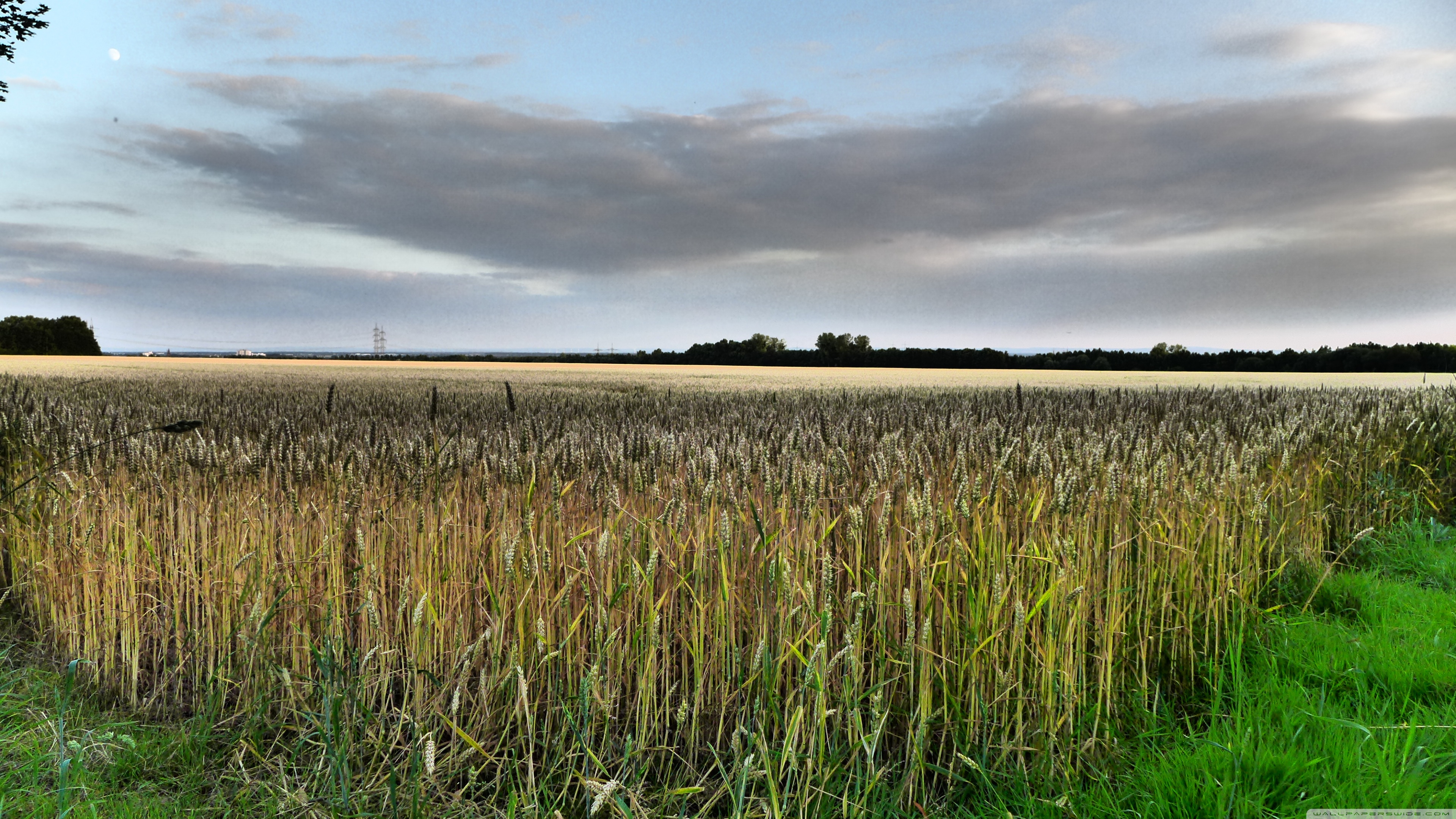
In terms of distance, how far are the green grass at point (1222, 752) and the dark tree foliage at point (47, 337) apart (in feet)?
379

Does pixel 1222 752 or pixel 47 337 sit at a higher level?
pixel 47 337

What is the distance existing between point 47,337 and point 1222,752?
5096 inches

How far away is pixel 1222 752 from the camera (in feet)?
8.36

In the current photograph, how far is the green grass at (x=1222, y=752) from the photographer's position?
235 cm

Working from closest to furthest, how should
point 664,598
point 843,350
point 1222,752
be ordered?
point 1222,752 < point 664,598 < point 843,350

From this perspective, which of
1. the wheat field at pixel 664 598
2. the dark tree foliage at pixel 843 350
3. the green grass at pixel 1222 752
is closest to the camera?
the green grass at pixel 1222 752

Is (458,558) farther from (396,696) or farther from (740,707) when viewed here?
(740,707)

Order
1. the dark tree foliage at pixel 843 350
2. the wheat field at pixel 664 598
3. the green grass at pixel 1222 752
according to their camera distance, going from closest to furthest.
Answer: the green grass at pixel 1222 752
the wheat field at pixel 664 598
the dark tree foliage at pixel 843 350

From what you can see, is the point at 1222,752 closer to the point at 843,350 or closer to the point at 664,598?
the point at 664,598

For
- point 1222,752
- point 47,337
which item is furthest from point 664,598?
point 47,337

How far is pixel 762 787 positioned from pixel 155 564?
3811 mm

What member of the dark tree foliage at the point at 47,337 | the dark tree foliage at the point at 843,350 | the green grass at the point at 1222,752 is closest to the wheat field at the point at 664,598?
the green grass at the point at 1222,752

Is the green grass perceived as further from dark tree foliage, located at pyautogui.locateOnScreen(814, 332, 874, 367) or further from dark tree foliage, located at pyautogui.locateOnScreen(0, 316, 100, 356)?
dark tree foliage, located at pyautogui.locateOnScreen(0, 316, 100, 356)

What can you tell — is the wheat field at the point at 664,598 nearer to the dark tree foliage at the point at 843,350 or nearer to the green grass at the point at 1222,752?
the green grass at the point at 1222,752
